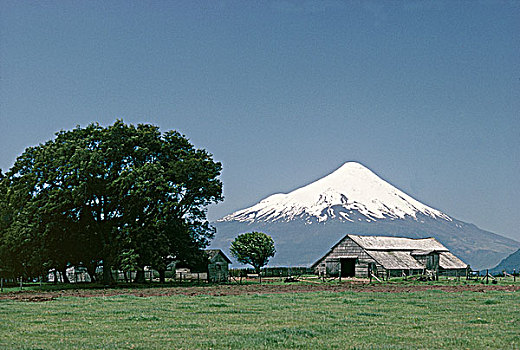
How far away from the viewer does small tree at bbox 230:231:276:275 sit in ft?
Answer: 396

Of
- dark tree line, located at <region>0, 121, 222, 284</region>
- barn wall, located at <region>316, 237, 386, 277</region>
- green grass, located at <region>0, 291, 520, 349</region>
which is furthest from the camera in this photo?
barn wall, located at <region>316, 237, 386, 277</region>

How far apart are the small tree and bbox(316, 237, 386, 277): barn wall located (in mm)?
19220

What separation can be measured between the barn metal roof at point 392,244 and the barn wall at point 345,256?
3.52 ft

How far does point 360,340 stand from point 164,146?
51817 mm

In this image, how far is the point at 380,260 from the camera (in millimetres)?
96625

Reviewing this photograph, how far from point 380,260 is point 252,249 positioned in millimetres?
31778

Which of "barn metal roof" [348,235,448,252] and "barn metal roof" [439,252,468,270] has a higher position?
"barn metal roof" [348,235,448,252]

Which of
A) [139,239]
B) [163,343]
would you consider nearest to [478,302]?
[163,343]

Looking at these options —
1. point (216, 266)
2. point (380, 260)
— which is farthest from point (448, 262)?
point (216, 266)

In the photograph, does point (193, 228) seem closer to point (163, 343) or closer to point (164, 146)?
point (164, 146)

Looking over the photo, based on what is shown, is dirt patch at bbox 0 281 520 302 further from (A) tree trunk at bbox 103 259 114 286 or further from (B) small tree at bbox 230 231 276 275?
(B) small tree at bbox 230 231 276 275

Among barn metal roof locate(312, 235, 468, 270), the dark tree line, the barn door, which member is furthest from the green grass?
the barn door

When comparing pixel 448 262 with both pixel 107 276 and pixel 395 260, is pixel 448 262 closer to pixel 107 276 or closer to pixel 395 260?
pixel 395 260

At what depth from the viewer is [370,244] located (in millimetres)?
102875
